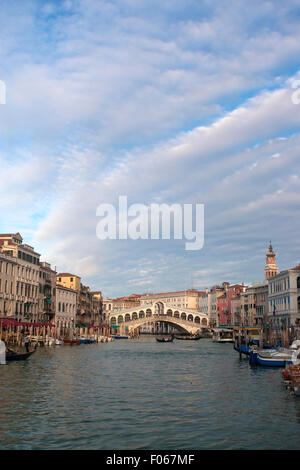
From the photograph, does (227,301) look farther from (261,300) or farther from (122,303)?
(122,303)

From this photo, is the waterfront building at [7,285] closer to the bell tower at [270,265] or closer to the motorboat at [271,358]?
the motorboat at [271,358]

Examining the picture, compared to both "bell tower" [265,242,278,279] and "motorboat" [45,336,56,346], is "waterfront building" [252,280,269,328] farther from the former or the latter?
"motorboat" [45,336,56,346]

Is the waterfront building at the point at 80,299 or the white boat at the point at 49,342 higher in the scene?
the waterfront building at the point at 80,299

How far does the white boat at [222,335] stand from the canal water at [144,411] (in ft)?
154

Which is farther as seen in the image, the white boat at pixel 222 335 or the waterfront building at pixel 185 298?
the waterfront building at pixel 185 298

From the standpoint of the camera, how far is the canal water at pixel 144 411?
9.82m

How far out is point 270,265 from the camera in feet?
257

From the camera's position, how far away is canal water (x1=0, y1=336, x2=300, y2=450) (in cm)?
982

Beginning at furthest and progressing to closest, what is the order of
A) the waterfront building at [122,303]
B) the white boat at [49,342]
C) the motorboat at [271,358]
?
the waterfront building at [122,303] → the white boat at [49,342] → the motorboat at [271,358]

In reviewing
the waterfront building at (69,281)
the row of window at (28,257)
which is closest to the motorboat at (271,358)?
the row of window at (28,257)

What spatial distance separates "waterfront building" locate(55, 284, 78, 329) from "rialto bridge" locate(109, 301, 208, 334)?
16.1 metres

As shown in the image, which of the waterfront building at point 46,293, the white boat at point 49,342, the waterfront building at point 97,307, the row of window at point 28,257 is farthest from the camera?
the waterfront building at point 97,307
